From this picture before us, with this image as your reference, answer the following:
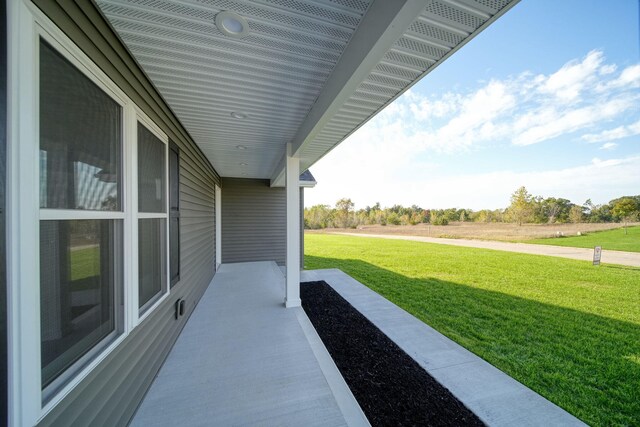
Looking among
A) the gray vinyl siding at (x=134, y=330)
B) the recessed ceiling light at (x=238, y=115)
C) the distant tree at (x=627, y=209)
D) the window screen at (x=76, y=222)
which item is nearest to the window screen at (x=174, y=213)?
the gray vinyl siding at (x=134, y=330)

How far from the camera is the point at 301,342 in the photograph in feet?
9.20

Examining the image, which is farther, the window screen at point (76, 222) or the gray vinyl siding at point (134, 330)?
the gray vinyl siding at point (134, 330)

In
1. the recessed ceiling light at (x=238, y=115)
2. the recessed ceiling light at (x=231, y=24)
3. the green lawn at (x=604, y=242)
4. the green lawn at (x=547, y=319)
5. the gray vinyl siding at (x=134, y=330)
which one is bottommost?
the green lawn at (x=604, y=242)

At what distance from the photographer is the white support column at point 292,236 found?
3824mm

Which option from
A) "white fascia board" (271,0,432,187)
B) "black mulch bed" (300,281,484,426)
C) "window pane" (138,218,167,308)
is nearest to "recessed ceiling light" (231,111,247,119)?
"white fascia board" (271,0,432,187)

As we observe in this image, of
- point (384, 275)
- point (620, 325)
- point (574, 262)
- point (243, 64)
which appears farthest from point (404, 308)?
point (574, 262)

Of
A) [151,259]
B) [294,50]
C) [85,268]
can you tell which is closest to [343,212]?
[151,259]

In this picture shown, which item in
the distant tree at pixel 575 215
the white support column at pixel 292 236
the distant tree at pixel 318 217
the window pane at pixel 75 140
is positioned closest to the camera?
the window pane at pixel 75 140

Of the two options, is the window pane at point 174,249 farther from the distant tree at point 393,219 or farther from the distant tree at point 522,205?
the distant tree at point 393,219

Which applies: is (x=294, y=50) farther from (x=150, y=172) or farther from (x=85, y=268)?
(x=85, y=268)

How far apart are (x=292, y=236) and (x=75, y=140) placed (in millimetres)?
2923

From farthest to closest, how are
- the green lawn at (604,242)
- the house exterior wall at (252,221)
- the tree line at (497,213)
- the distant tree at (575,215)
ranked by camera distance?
the distant tree at (575,215)
the tree line at (497,213)
the green lawn at (604,242)
the house exterior wall at (252,221)

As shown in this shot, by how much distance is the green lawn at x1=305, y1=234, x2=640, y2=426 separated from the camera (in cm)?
225

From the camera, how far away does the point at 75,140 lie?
1.18 m
